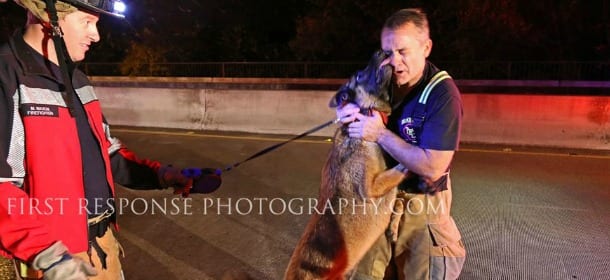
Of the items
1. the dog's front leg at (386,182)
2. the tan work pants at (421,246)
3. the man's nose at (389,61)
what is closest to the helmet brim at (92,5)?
the man's nose at (389,61)

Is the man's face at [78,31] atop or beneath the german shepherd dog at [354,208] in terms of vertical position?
atop

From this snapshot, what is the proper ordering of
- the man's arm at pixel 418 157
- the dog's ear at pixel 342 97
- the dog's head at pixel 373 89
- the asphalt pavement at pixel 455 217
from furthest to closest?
1. the asphalt pavement at pixel 455 217
2. the dog's ear at pixel 342 97
3. the dog's head at pixel 373 89
4. the man's arm at pixel 418 157

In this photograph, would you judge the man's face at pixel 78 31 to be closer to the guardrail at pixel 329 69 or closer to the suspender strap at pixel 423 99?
the suspender strap at pixel 423 99

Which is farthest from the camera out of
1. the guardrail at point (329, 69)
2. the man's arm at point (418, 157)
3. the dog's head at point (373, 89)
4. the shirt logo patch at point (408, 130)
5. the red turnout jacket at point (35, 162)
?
the guardrail at point (329, 69)

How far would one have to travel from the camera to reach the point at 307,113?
414 inches

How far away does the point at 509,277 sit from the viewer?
3.85 metres

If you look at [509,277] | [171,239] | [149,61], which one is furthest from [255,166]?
[149,61]

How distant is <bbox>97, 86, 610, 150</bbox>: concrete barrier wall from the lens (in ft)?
28.7

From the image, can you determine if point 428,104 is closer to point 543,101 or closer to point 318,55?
point 543,101

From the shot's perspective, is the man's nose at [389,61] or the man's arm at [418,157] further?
the man's nose at [389,61]

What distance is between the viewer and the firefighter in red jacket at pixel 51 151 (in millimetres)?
1811

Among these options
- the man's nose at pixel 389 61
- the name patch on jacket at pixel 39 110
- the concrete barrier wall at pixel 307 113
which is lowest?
the concrete barrier wall at pixel 307 113

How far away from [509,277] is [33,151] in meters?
3.64

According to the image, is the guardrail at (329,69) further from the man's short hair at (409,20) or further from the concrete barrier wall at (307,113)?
the man's short hair at (409,20)
